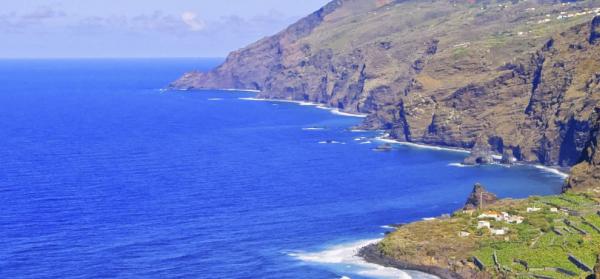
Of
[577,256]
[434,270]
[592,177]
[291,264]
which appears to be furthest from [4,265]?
[592,177]

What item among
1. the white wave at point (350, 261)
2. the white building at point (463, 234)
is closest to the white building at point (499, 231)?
the white building at point (463, 234)

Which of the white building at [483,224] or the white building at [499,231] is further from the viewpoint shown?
the white building at [483,224]

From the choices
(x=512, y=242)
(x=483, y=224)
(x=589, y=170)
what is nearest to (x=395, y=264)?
(x=483, y=224)

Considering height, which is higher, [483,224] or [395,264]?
[483,224]

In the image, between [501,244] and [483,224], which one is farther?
[483,224]

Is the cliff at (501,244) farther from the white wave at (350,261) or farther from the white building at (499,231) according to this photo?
the white wave at (350,261)

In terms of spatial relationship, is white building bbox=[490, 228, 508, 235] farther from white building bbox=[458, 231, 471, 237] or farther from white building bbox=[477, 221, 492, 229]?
white building bbox=[458, 231, 471, 237]

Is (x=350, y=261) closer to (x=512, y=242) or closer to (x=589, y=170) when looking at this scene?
(x=512, y=242)
